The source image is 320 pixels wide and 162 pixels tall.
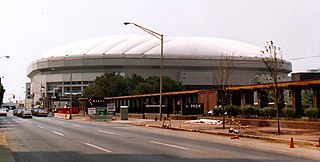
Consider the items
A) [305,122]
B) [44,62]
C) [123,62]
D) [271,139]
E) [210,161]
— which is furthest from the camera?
[44,62]

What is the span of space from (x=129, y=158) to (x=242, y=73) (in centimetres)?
14247

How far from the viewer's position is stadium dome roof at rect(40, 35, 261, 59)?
154500mm

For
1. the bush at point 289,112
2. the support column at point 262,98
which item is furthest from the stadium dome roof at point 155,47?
the bush at point 289,112

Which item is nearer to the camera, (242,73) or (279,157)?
(279,157)

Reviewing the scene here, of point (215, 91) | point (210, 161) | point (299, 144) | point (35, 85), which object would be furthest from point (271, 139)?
point (35, 85)

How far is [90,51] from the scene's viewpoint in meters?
161

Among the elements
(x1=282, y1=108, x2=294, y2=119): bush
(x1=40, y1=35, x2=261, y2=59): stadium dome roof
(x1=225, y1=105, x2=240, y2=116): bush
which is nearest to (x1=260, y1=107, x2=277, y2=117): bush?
(x1=282, y1=108, x2=294, y2=119): bush

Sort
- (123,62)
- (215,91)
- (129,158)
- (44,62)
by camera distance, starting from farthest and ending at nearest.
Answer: (44,62)
(123,62)
(215,91)
(129,158)

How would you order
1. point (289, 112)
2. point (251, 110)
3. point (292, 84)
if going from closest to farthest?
point (289, 112) → point (292, 84) → point (251, 110)

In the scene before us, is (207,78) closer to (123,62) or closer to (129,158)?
(123,62)

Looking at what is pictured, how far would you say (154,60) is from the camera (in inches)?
5876

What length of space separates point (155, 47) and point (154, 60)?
7565 mm

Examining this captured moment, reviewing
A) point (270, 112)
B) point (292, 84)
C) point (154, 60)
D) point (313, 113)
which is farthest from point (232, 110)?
point (154, 60)

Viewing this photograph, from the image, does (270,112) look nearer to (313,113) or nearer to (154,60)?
(313,113)
